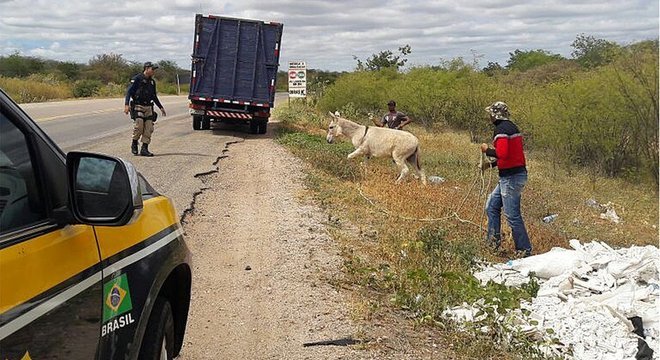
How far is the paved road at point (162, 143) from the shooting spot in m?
10.7

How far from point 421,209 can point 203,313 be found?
17.8 ft

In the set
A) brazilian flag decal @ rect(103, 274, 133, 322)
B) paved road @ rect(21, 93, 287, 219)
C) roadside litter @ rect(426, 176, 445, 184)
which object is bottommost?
roadside litter @ rect(426, 176, 445, 184)

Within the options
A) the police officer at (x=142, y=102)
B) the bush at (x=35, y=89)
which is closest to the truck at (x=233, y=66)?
the police officer at (x=142, y=102)

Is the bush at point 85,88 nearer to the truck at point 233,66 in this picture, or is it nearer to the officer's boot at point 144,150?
the truck at point 233,66

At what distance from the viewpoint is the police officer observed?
42.0ft

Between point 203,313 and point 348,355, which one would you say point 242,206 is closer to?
point 203,313

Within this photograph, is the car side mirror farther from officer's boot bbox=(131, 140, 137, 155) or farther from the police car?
officer's boot bbox=(131, 140, 137, 155)

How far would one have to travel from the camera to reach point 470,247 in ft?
24.5

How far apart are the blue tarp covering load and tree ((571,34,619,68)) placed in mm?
8685

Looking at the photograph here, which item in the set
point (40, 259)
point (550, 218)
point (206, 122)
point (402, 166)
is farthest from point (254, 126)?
point (40, 259)

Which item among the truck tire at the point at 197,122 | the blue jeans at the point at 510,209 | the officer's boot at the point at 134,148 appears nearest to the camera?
the blue jeans at the point at 510,209

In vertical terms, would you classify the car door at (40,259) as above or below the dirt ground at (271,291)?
above

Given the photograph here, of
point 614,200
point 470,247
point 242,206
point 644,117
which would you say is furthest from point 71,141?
point 644,117

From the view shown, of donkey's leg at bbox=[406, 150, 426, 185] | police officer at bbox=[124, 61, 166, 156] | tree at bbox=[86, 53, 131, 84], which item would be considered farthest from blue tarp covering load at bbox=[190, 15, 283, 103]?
tree at bbox=[86, 53, 131, 84]
